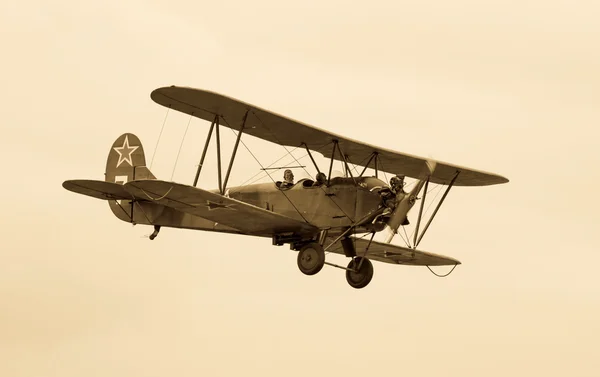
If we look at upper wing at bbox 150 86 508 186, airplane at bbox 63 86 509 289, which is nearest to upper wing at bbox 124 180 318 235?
airplane at bbox 63 86 509 289

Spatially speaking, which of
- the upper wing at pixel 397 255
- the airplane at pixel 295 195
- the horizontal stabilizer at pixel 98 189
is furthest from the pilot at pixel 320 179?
the horizontal stabilizer at pixel 98 189

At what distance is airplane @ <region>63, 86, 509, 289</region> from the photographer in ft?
98.4

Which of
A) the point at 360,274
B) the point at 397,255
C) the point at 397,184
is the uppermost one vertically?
the point at 397,184

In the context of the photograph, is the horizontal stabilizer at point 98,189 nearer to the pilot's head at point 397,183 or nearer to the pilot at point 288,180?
the pilot at point 288,180

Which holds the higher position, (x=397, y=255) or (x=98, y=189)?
(x=397, y=255)

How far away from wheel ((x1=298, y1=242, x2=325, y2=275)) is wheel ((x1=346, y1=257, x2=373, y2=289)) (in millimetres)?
1644

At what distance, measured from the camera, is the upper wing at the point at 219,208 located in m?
29.1

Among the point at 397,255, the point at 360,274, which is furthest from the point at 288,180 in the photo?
the point at 397,255

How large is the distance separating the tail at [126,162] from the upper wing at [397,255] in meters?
5.02

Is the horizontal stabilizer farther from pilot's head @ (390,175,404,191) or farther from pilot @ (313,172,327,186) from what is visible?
pilot's head @ (390,175,404,191)

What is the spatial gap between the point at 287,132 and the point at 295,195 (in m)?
1.37

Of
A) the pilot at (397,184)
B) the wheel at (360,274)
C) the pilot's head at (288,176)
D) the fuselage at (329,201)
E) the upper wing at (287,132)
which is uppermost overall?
the upper wing at (287,132)

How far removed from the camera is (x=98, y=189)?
32406 millimetres

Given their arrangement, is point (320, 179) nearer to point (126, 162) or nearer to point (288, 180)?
point (288, 180)
